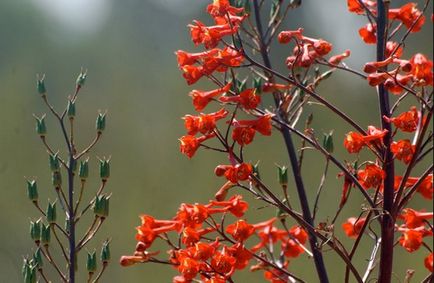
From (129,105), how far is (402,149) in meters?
4.52

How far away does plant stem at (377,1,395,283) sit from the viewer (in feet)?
4.08

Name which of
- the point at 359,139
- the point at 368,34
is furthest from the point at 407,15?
Result: the point at 359,139

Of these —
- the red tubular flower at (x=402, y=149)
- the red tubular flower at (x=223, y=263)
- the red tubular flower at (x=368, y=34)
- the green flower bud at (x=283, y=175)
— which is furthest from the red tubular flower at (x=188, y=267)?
the red tubular flower at (x=368, y=34)

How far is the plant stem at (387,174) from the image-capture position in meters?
1.24

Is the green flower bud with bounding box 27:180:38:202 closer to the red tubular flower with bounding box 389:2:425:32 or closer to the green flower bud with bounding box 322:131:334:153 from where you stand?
the green flower bud with bounding box 322:131:334:153

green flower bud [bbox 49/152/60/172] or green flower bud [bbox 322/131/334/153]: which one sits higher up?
green flower bud [bbox 49/152/60/172]

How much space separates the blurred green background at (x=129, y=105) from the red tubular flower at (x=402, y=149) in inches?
78.7

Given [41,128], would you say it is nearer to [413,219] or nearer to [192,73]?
[192,73]

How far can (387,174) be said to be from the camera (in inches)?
49.1

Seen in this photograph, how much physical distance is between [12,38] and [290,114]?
3.14m

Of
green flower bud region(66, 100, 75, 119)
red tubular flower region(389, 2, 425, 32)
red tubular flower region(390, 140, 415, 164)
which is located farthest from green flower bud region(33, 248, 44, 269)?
red tubular flower region(389, 2, 425, 32)

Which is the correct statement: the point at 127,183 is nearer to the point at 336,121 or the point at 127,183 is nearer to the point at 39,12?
the point at 39,12

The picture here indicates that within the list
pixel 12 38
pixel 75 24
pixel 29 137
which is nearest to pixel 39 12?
pixel 75 24

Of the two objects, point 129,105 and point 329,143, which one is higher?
point 129,105
